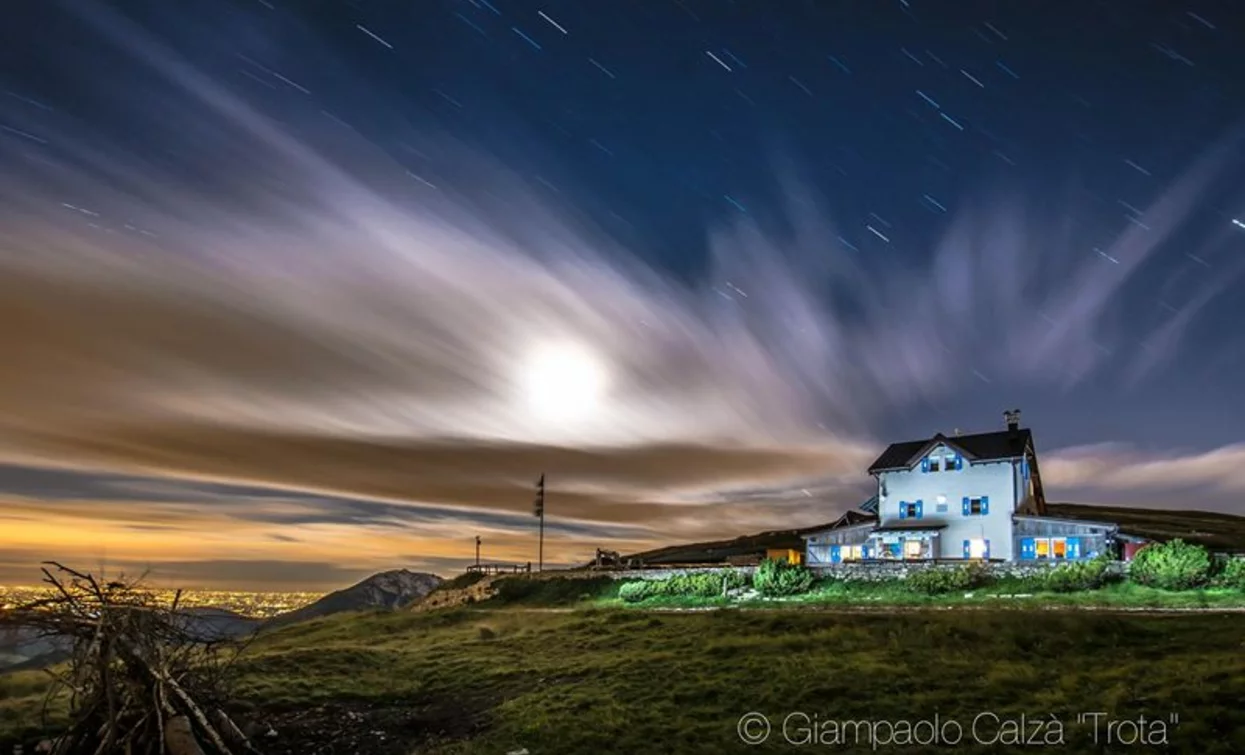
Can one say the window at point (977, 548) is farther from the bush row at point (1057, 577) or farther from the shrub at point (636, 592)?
the shrub at point (636, 592)

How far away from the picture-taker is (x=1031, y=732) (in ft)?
53.5

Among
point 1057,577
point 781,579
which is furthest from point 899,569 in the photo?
point 1057,577

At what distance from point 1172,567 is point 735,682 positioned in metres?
27.4

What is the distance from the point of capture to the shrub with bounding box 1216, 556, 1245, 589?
35278 mm

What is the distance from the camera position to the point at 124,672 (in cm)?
1548

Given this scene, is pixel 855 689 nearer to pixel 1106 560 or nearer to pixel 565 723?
pixel 565 723

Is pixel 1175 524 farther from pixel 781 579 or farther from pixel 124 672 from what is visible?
pixel 124 672

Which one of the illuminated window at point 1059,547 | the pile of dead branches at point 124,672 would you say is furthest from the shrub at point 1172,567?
the pile of dead branches at point 124,672

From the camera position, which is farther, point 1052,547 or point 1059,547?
point 1052,547

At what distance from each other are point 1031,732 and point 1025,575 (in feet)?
93.4

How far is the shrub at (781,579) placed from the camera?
46.4m

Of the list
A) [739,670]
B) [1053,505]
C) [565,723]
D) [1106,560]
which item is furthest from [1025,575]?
[1053,505]
